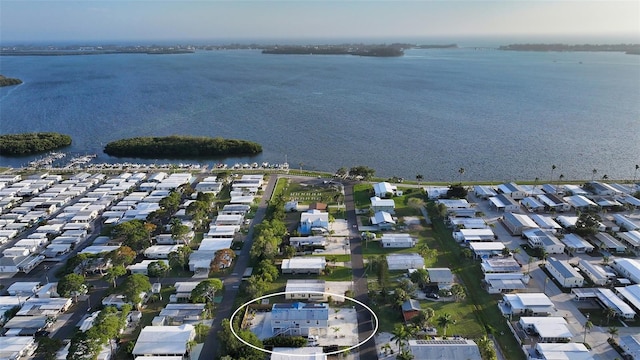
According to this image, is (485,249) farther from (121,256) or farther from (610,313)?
(121,256)

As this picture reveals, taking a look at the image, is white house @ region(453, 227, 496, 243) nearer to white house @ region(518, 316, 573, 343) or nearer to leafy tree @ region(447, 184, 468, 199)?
leafy tree @ region(447, 184, 468, 199)

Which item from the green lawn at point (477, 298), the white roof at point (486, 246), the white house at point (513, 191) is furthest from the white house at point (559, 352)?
the white house at point (513, 191)

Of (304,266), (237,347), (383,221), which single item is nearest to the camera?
(237,347)

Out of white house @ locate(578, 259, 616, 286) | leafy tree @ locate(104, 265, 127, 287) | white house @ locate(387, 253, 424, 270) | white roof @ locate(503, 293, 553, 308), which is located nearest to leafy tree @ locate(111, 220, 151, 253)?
leafy tree @ locate(104, 265, 127, 287)

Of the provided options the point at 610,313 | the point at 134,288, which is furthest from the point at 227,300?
the point at 610,313

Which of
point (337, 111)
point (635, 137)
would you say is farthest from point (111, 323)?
point (635, 137)
